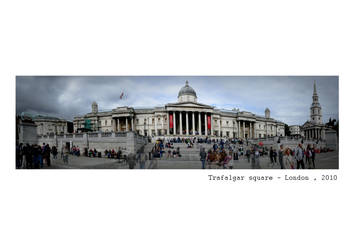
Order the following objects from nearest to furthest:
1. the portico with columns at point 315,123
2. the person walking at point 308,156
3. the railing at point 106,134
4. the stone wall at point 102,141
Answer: the person walking at point 308,156
the portico with columns at point 315,123
the stone wall at point 102,141
the railing at point 106,134

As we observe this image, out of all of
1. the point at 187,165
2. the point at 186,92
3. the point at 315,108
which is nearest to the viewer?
the point at 187,165

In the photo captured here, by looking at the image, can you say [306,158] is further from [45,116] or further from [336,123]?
[45,116]

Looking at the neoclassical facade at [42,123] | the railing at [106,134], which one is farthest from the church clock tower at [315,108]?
the neoclassical facade at [42,123]

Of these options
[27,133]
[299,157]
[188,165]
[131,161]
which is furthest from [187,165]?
[27,133]

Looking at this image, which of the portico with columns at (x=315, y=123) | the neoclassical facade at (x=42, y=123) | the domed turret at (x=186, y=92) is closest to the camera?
the portico with columns at (x=315, y=123)

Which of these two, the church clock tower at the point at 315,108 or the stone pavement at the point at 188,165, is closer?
the stone pavement at the point at 188,165

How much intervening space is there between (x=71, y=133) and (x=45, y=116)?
1.66 m

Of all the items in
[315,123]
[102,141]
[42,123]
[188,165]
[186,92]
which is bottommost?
[188,165]

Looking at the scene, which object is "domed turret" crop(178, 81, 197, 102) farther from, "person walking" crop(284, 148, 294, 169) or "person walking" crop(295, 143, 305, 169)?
"person walking" crop(295, 143, 305, 169)

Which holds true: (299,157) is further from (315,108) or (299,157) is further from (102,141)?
(102,141)

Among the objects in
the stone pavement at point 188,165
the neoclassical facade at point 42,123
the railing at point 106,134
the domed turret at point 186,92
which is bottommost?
the stone pavement at point 188,165

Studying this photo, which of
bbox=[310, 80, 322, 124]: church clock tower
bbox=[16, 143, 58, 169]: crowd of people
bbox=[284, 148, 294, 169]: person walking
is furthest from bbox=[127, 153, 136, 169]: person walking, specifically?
bbox=[310, 80, 322, 124]: church clock tower

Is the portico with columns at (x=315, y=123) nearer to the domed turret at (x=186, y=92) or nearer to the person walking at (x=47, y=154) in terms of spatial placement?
the domed turret at (x=186, y=92)

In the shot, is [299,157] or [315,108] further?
[315,108]
